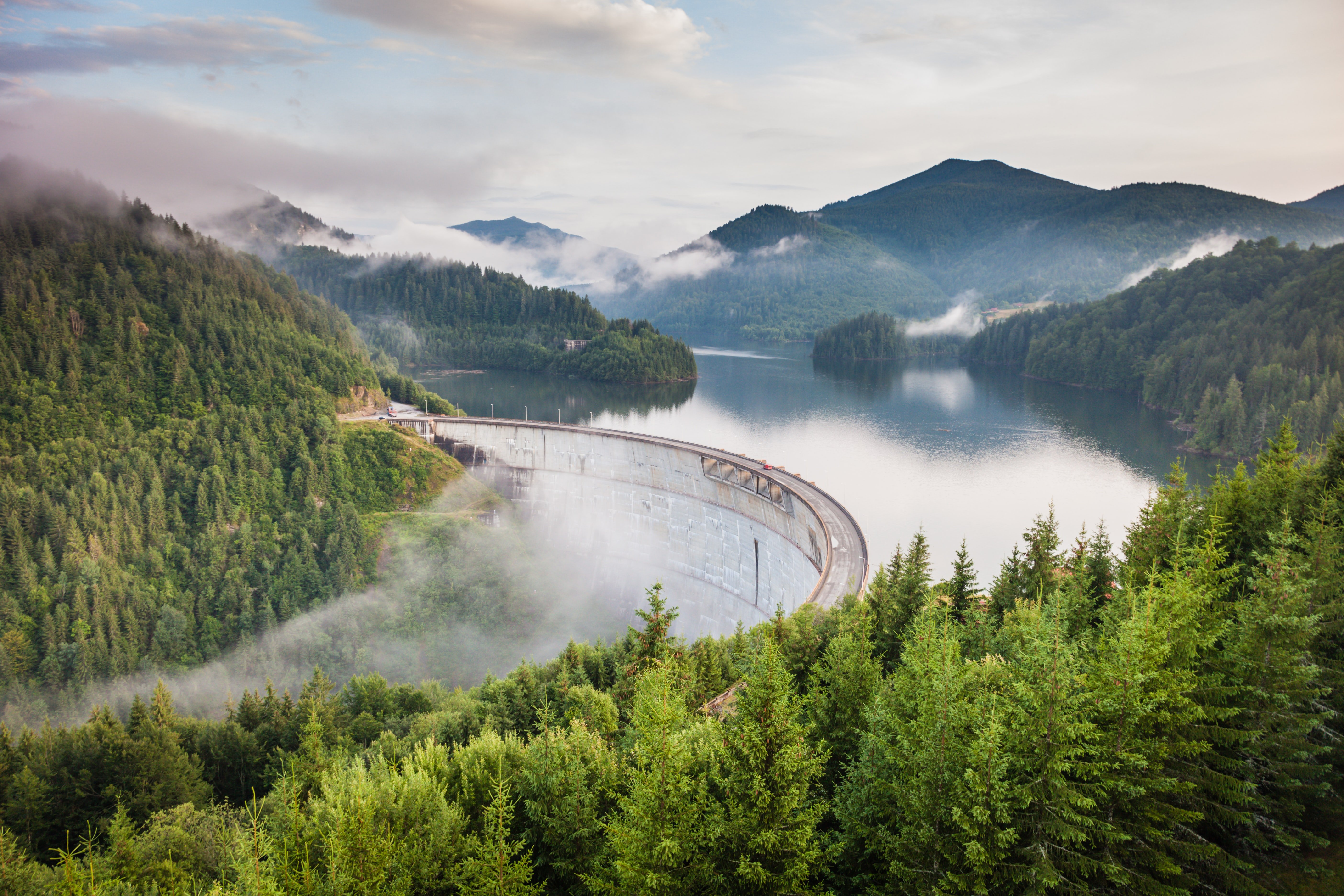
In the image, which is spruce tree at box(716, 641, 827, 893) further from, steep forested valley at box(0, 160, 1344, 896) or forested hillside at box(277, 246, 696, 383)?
forested hillside at box(277, 246, 696, 383)

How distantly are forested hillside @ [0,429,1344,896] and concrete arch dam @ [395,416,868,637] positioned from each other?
19.6m

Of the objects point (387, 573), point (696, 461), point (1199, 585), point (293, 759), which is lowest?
point (387, 573)

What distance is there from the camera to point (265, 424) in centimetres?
7481

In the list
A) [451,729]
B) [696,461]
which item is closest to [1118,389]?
[696,461]

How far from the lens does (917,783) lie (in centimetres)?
1094

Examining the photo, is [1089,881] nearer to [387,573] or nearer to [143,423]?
[387,573]

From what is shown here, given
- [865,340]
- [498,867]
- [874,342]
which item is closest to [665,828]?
[498,867]

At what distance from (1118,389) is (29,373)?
14196 cm

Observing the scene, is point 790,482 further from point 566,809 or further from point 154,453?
point 154,453

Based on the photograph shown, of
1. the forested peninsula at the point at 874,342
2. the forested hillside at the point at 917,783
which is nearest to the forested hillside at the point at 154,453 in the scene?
the forested hillside at the point at 917,783

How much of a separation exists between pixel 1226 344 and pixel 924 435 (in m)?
44.2

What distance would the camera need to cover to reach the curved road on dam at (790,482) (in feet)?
127

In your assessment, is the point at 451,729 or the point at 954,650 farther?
the point at 451,729

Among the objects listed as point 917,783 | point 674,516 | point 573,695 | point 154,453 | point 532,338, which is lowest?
point 674,516
